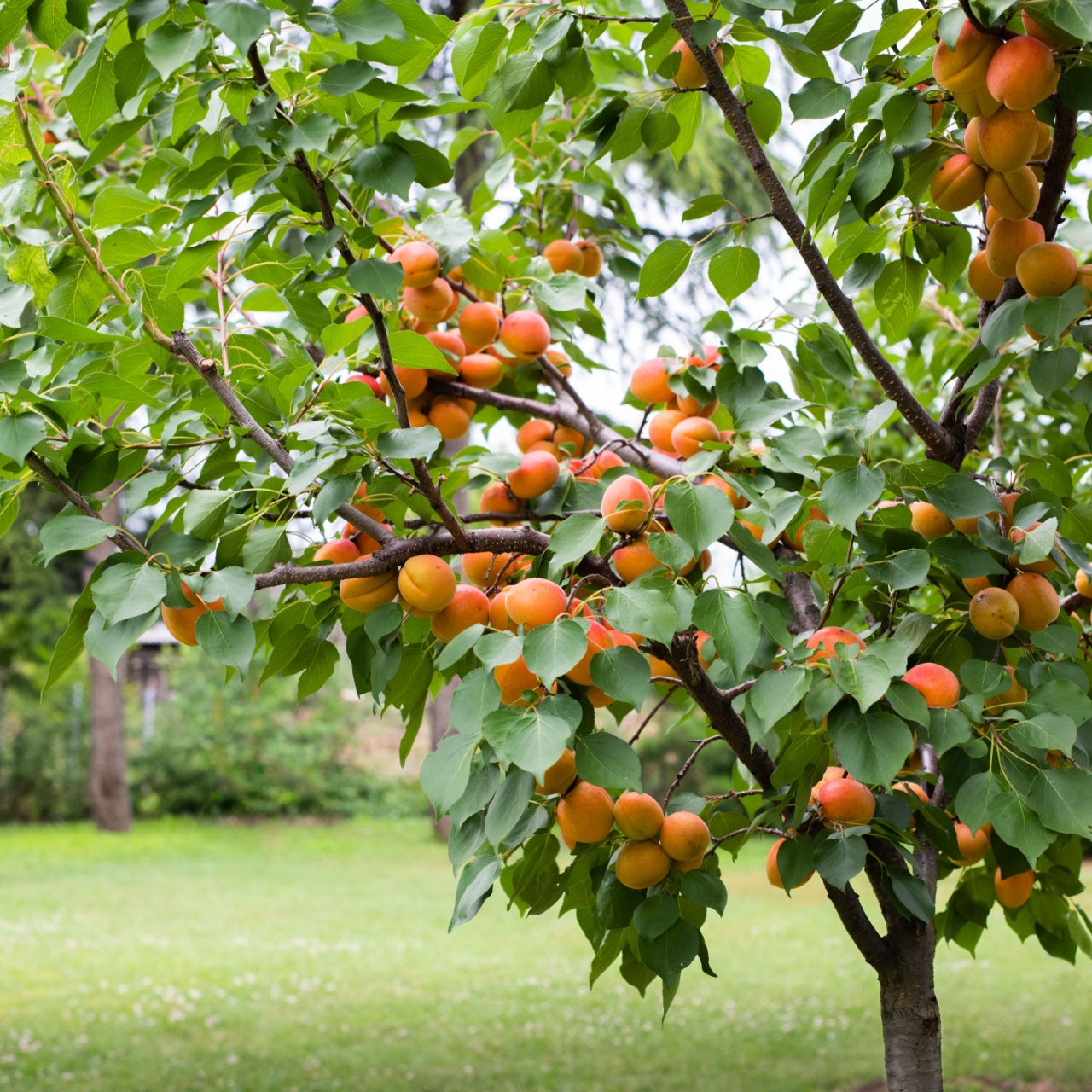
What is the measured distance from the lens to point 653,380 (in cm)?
160

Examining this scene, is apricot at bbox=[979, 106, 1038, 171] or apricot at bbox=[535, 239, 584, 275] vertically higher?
apricot at bbox=[535, 239, 584, 275]

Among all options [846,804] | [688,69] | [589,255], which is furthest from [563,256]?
[846,804]

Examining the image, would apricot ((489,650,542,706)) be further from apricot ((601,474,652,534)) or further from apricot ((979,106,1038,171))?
apricot ((979,106,1038,171))

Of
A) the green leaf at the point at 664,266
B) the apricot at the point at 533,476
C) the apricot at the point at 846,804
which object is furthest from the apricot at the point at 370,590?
the apricot at the point at 846,804

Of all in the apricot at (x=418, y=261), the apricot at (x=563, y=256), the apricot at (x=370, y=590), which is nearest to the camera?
the apricot at (x=370, y=590)

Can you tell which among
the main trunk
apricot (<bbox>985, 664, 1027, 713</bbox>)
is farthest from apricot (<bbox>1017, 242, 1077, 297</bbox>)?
the main trunk

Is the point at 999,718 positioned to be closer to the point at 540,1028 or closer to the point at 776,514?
the point at 776,514

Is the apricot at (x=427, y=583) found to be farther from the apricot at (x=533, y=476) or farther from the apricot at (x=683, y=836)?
the apricot at (x=683, y=836)

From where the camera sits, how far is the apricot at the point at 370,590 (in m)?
1.25

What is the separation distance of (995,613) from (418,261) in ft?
2.64

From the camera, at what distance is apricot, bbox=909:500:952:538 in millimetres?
1310

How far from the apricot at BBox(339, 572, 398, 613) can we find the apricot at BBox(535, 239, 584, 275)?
0.81m

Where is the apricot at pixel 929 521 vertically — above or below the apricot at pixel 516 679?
above

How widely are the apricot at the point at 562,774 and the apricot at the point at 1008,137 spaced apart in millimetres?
695
